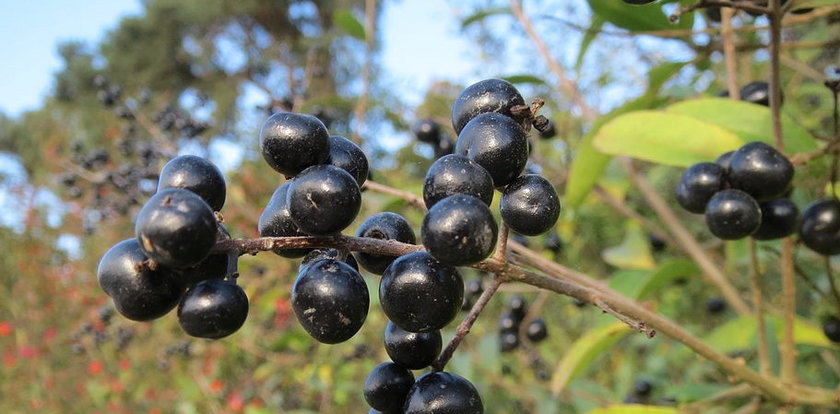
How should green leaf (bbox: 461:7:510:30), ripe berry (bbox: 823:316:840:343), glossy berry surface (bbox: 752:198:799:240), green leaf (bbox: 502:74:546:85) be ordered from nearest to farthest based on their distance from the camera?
glossy berry surface (bbox: 752:198:799:240) < ripe berry (bbox: 823:316:840:343) < green leaf (bbox: 502:74:546:85) < green leaf (bbox: 461:7:510:30)

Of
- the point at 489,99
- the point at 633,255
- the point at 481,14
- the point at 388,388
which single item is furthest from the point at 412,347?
the point at 633,255

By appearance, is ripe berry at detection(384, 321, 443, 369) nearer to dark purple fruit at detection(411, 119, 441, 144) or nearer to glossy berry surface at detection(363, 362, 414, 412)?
glossy berry surface at detection(363, 362, 414, 412)

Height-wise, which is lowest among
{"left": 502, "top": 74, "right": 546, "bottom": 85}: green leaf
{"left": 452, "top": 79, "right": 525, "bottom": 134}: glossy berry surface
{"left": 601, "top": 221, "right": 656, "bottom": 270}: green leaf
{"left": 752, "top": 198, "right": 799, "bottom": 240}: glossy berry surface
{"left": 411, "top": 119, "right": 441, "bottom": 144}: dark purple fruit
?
{"left": 601, "top": 221, "right": 656, "bottom": 270}: green leaf

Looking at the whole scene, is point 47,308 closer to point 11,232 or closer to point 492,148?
point 11,232

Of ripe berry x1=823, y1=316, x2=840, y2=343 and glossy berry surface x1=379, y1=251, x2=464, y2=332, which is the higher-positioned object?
glossy berry surface x1=379, y1=251, x2=464, y2=332

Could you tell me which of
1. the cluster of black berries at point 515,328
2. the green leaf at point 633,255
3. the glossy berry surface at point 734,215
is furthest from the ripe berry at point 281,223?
the green leaf at point 633,255

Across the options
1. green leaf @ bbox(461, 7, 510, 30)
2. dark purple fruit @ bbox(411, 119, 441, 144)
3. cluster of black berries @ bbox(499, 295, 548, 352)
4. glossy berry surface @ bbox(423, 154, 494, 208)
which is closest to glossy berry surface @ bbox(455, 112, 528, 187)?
glossy berry surface @ bbox(423, 154, 494, 208)

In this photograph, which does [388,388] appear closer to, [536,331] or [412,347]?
[412,347]
